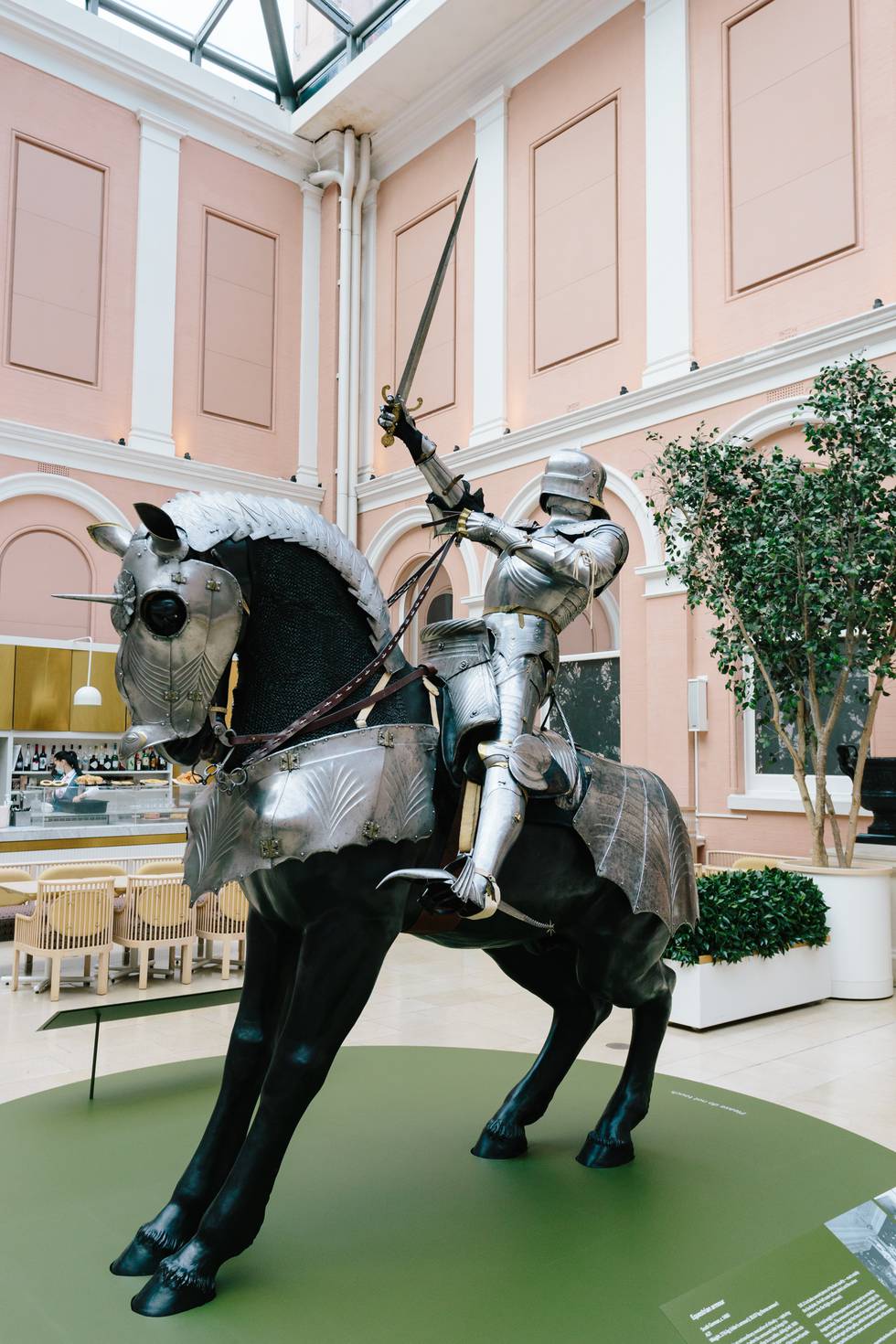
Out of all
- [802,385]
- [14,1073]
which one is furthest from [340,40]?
[14,1073]

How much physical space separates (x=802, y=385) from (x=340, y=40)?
10749 millimetres

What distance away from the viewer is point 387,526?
16094 mm

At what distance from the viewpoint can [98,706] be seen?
13820 millimetres

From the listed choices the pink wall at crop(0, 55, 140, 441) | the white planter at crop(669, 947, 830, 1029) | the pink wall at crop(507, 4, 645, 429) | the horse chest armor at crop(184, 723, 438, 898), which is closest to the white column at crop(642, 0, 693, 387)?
the pink wall at crop(507, 4, 645, 429)

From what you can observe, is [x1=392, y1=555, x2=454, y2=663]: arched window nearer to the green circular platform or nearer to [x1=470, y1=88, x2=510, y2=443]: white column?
[x1=470, y1=88, x2=510, y2=443]: white column

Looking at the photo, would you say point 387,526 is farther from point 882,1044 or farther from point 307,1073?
point 307,1073

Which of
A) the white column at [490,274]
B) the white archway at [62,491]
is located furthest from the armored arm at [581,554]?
the white archway at [62,491]

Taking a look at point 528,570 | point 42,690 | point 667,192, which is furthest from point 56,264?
point 528,570

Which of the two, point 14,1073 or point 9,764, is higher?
point 9,764

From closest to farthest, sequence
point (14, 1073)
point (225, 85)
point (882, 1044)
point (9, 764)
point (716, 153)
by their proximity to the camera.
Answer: point (14, 1073), point (882, 1044), point (716, 153), point (9, 764), point (225, 85)

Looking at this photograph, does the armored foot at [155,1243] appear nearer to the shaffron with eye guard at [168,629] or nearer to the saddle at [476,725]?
the shaffron with eye guard at [168,629]

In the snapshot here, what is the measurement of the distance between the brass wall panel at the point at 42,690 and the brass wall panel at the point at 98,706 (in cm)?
8

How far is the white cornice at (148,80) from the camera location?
47.2 ft

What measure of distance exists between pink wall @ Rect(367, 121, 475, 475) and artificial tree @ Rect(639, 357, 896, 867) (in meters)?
6.73
